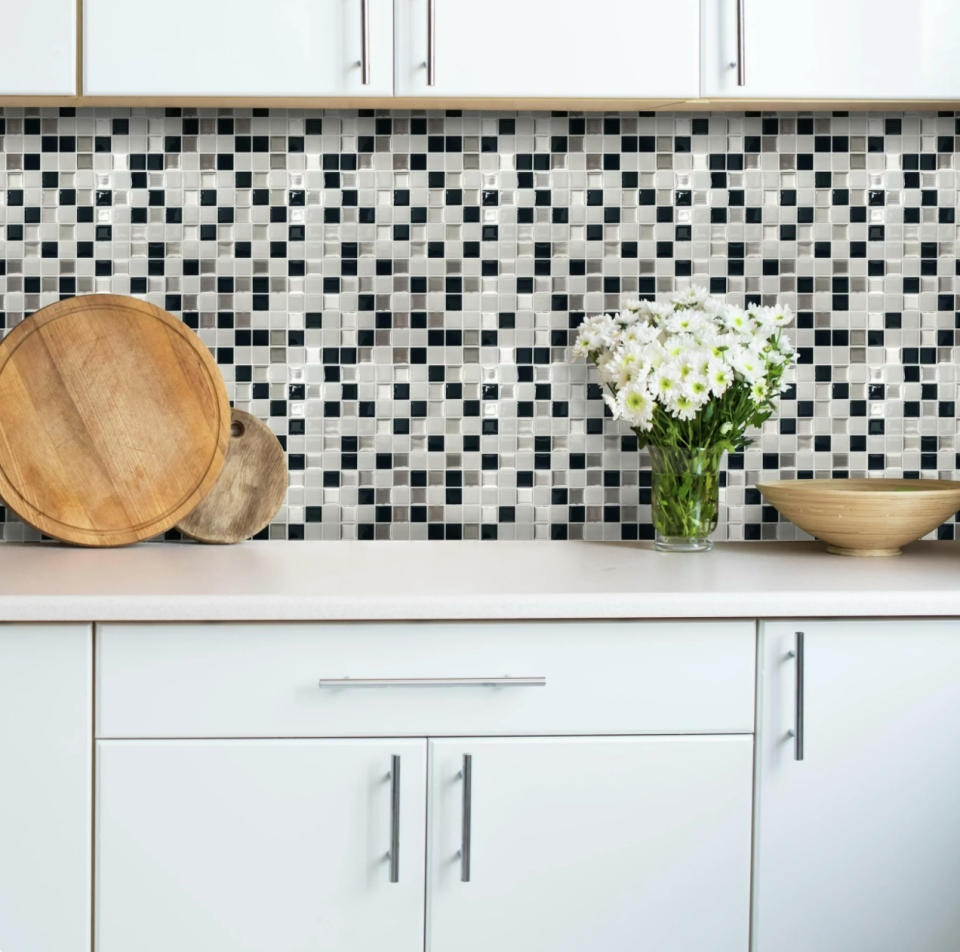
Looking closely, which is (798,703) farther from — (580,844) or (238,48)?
(238,48)

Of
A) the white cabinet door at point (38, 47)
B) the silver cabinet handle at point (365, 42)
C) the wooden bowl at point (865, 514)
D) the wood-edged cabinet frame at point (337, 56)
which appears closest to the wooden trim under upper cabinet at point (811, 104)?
the wood-edged cabinet frame at point (337, 56)

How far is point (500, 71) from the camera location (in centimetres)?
170

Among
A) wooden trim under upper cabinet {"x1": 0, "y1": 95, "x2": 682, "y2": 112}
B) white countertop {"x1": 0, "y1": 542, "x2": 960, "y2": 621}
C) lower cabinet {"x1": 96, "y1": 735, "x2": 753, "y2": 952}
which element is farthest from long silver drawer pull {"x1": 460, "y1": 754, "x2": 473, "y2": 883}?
wooden trim under upper cabinet {"x1": 0, "y1": 95, "x2": 682, "y2": 112}

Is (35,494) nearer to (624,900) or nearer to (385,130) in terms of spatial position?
(385,130)

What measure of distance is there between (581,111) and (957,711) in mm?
1259

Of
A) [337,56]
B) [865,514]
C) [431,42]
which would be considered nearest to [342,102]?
[337,56]

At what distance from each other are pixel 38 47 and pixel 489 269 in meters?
0.86

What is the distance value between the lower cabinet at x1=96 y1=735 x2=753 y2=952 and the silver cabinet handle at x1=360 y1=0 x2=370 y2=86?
3.47ft

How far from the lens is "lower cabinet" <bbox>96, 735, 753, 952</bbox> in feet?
4.62

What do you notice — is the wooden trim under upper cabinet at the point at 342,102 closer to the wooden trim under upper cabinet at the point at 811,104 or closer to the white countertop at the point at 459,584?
the wooden trim under upper cabinet at the point at 811,104

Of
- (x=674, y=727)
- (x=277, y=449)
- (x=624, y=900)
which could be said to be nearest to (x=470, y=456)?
(x=277, y=449)

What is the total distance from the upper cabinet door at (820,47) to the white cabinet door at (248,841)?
1205mm

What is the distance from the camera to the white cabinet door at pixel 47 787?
55.1 inches

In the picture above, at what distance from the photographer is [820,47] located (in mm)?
1727
